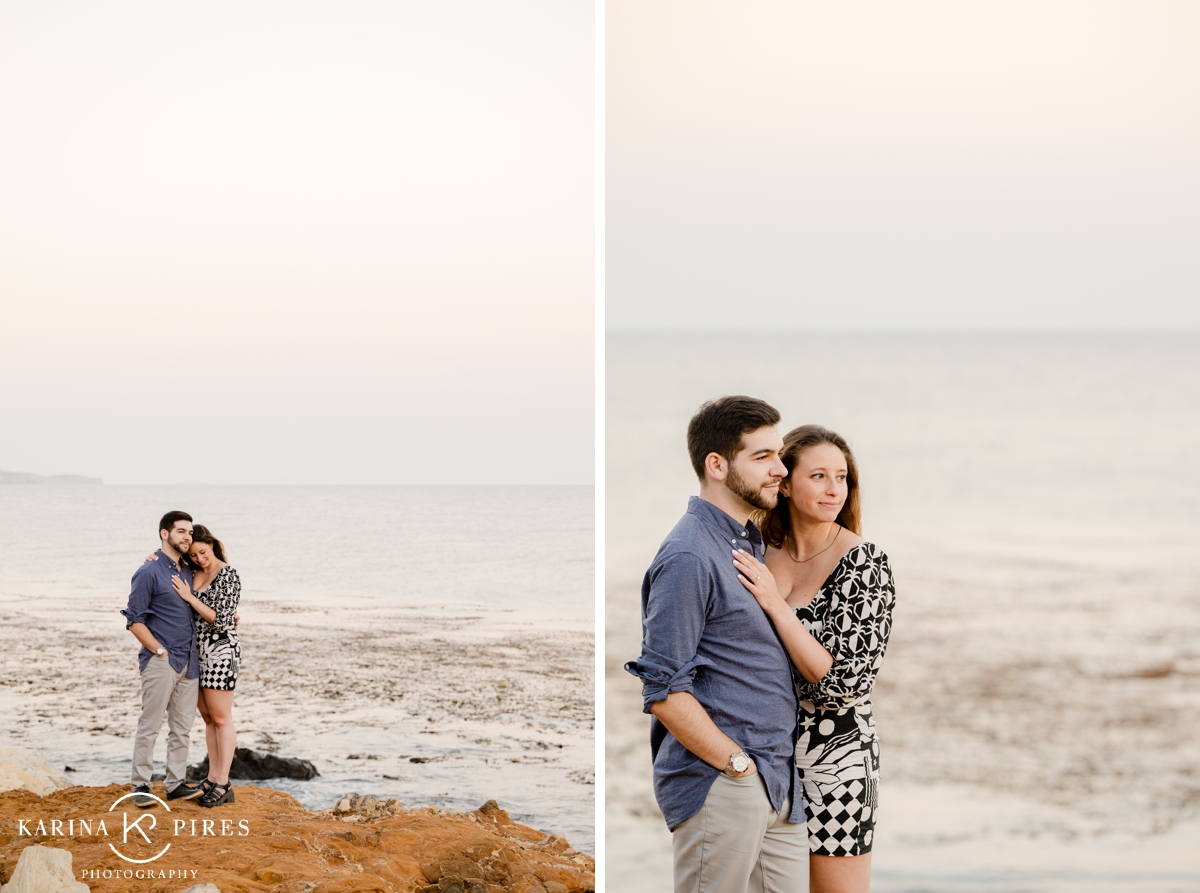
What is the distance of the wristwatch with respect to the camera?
183 centimetres

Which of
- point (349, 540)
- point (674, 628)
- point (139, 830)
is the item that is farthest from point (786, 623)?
point (139, 830)

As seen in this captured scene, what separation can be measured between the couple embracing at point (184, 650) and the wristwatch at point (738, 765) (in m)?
2.26

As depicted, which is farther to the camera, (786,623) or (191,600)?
(191,600)

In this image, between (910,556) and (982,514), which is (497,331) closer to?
(910,556)

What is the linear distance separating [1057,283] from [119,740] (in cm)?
714

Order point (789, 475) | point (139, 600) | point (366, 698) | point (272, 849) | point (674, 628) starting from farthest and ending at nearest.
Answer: point (366, 698)
point (139, 600)
point (272, 849)
point (789, 475)
point (674, 628)

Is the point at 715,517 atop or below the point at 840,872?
Answer: atop

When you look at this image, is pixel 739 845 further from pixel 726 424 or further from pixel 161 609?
pixel 161 609

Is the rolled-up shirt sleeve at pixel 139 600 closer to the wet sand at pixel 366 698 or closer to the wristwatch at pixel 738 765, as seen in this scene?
the wet sand at pixel 366 698

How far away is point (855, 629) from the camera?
1.89 m

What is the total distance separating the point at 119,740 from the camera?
351cm

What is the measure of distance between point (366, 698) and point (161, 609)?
83 centimetres

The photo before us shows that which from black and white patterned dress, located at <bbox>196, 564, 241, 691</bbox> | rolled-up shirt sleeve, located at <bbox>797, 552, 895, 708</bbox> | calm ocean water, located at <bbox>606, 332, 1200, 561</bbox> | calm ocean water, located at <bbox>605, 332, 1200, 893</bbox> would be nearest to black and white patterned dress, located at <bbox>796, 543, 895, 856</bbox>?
rolled-up shirt sleeve, located at <bbox>797, 552, 895, 708</bbox>

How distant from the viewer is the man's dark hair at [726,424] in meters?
1.90
